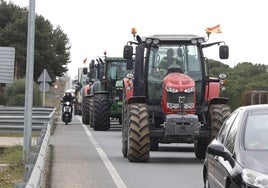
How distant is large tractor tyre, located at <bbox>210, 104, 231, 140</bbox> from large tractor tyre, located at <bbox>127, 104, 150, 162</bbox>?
1557 millimetres

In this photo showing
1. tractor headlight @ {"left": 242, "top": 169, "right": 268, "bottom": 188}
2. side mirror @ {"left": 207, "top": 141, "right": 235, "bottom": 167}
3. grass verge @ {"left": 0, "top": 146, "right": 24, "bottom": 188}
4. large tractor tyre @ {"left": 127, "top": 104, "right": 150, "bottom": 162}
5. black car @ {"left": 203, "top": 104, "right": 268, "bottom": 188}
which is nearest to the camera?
tractor headlight @ {"left": 242, "top": 169, "right": 268, "bottom": 188}

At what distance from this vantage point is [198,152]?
17.8 metres

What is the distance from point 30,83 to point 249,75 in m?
82.8

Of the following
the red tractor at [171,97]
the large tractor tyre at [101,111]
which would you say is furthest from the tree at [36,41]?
the red tractor at [171,97]

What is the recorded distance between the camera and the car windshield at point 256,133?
8336 mm

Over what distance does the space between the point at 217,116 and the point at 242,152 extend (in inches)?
336

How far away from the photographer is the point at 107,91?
3091cm

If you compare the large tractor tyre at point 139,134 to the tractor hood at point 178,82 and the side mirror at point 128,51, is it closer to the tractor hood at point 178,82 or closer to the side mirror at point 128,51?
the tractor hood at point 178,82

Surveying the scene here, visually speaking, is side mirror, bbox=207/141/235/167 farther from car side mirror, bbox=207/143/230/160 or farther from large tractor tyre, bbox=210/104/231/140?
large tractor tyre, bbox=210/104/231/140

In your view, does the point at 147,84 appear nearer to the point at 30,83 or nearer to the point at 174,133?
the point at 174,133

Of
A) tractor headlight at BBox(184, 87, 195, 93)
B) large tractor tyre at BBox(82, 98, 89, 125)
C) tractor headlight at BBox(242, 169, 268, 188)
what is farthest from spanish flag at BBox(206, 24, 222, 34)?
large tractor tyre at BBox(82, 98, 89, 125)

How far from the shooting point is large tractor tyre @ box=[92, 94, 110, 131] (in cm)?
2950

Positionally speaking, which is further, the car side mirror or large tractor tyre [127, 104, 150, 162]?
large tractor tyre [127, 104, 150, 162]

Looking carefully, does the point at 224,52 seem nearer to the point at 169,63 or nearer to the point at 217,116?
the point at 169,63
